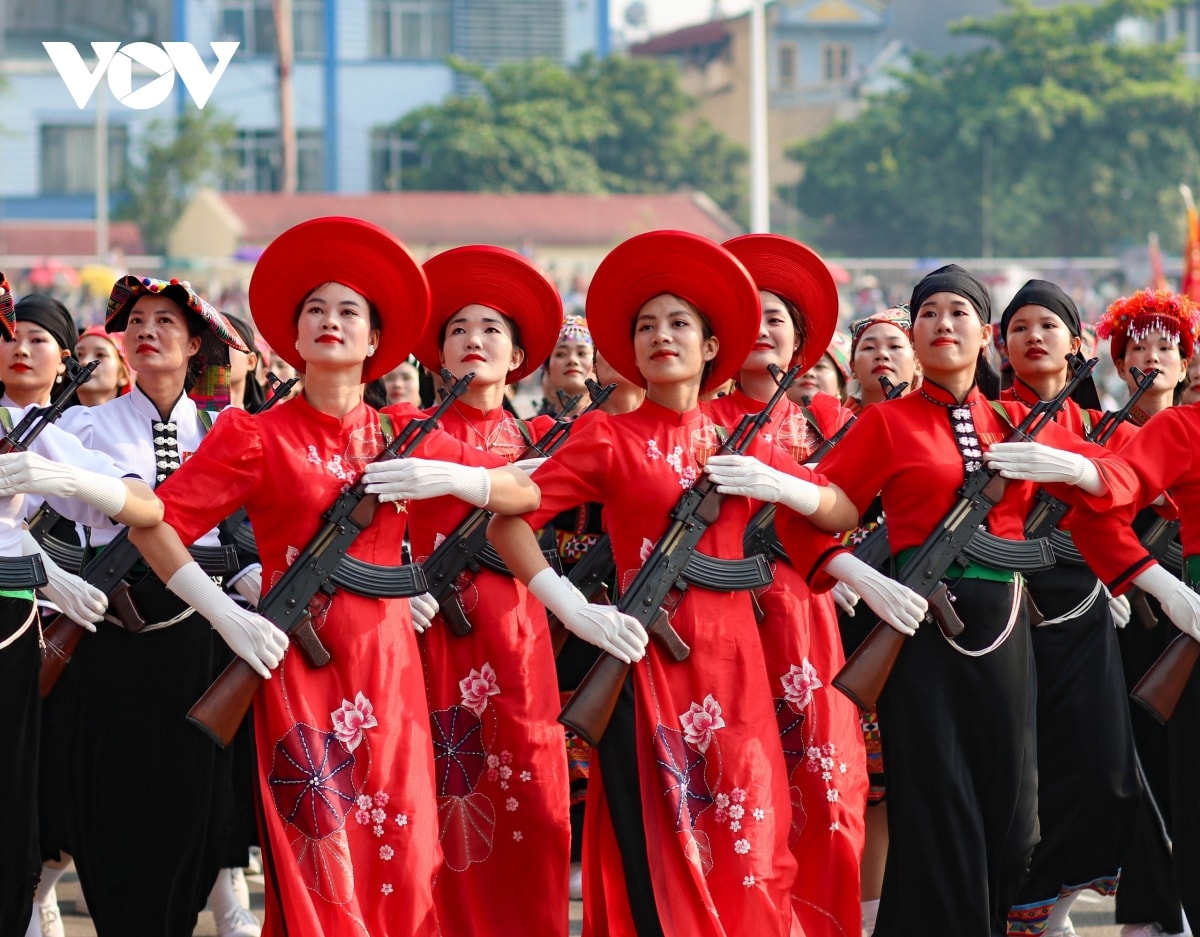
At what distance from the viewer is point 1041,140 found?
150 ft

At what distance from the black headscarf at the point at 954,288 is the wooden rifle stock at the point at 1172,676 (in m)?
0.98

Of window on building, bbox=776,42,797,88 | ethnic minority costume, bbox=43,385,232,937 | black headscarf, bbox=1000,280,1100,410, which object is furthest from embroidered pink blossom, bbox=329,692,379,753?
window on building, bbox=776,42,797,88

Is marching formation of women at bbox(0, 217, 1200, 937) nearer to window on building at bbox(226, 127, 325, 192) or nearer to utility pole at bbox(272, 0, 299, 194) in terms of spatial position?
utility pole at bbox(272, 0, 299, 194)

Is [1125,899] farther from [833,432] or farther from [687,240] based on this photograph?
[687,240]

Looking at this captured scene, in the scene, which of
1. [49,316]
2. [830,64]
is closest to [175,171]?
[830,64]

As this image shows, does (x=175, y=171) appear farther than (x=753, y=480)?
→ Yes

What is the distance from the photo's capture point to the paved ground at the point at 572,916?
6688mm

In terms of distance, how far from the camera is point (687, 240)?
17.0 ft

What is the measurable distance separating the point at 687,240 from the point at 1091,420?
181cm

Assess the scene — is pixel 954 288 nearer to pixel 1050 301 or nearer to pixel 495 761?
pixel 1050 301

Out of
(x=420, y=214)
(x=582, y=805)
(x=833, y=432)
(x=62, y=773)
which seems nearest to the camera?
(x=62, y=773)

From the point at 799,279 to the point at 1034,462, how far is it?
1.35 meters

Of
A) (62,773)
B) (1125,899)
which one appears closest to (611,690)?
(62,773)

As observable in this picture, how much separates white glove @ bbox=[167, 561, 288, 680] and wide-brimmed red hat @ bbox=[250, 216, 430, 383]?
682 millimetres
